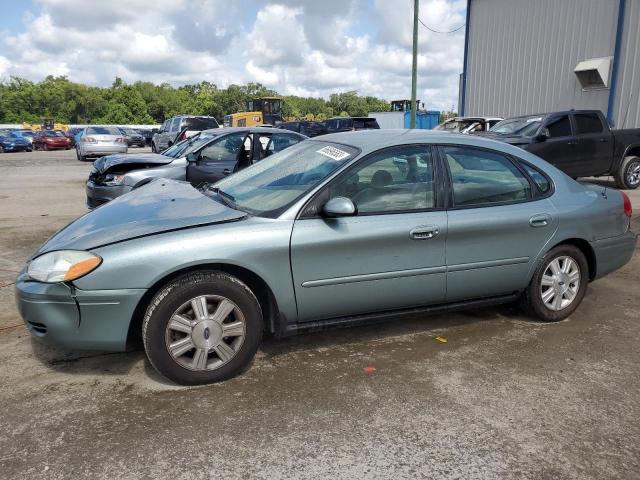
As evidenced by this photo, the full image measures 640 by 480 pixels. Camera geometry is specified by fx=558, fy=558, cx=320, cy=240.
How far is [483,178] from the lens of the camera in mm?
4070

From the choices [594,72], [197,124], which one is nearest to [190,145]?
[197,124]

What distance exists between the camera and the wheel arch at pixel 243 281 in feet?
10.5

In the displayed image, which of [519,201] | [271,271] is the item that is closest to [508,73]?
[519,201]

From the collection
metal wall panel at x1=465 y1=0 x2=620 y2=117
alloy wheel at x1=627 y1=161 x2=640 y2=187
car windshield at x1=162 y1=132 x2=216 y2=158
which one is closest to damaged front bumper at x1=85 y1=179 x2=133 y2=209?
car windshield at x1=162 y1=132 x2=216 y2=158

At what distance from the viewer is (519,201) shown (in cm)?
413

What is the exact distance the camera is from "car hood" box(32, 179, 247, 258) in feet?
10.6

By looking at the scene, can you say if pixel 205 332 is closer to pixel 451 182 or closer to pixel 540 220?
pixel 451 182

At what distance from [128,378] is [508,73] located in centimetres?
2119

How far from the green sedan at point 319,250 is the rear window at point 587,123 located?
7964 millimetres

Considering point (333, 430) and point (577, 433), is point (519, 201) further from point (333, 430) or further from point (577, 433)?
point (333, 430)

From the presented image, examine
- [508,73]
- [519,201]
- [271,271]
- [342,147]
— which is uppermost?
[508,73]

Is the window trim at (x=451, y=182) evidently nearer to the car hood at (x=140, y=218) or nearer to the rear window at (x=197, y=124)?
the car hood at (x=140, y=218)

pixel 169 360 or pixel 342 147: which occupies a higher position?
pixel 342 147

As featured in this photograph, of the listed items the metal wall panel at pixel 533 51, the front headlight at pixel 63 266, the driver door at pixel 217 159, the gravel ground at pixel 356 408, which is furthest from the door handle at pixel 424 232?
the metal wall panel at pixel 533 51
